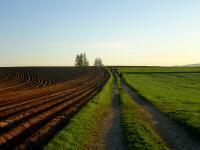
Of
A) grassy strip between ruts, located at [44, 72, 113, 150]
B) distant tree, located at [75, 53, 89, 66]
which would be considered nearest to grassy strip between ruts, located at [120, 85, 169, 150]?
grassy strip between ruts, located at [44, 72, 113, 150]

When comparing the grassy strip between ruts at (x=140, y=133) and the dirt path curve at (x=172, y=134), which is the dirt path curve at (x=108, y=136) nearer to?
the grassy strip between ruts at (x=140, y=133)

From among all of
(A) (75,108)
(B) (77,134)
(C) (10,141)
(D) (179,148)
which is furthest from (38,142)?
(A) (75,108)

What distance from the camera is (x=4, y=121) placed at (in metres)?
A: 17.9

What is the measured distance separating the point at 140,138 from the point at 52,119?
667 centimetres

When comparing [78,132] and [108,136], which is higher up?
[78,132]

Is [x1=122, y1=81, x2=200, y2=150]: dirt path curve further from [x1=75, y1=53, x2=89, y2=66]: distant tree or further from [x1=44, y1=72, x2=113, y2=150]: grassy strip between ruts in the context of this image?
[x1=75, y1=53, x2=89, y2=66]: distant tree

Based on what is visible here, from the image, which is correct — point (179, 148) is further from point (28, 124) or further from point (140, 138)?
point (28, 124)

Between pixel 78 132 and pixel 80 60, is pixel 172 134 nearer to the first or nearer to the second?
pixel 78 132

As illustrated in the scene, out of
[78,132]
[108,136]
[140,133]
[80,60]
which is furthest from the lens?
[80,60]

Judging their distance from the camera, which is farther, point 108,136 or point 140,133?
point 140,133

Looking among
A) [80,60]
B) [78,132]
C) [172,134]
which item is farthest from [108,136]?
[80,60]

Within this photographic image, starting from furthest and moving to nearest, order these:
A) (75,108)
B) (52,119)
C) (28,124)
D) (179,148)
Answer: (75,108)
(52,119)
(28,124)
(179,148)

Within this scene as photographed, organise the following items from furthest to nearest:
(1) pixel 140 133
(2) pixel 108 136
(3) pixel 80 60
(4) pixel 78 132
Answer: (3) pixel 80 60 → (4) pixel 78 132 → (1) pixel 140 133 → (2) pixel 108 136

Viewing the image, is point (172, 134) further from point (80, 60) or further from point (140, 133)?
point (80, 60)
